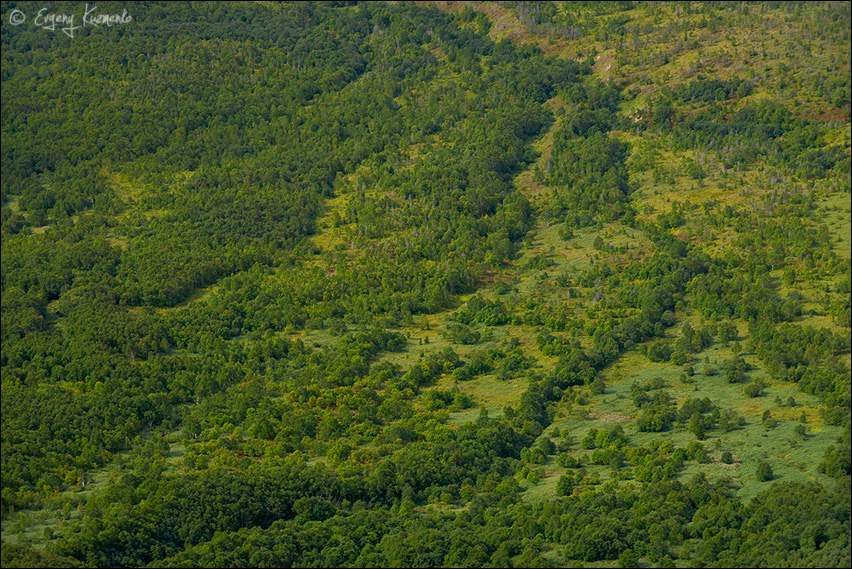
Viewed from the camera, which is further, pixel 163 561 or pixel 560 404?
pixel 560 404

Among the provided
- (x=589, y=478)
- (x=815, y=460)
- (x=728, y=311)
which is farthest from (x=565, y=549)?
(x=728, y=311)

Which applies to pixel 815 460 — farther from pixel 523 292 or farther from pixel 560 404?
pixel 523 292

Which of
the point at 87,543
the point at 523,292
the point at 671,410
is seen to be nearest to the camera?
the point at 87,543

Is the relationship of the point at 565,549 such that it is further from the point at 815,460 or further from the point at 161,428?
the point at 161,428

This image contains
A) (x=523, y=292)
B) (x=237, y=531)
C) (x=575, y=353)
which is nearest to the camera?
(x=237, y=531)

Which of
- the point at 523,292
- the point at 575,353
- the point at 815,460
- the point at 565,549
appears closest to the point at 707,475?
the point at 815,460

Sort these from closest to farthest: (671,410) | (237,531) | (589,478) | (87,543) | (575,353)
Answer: (87,543), (237,531), (589,478), (671,410), (575,353)

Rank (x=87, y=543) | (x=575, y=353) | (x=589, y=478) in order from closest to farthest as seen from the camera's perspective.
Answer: (x=87, y=543) < (x=589, y=478) < (x=575, y=353)

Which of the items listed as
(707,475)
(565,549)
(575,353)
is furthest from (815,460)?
(575,353)

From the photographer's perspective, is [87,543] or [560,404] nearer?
[87,543]
